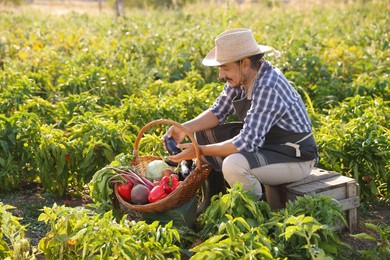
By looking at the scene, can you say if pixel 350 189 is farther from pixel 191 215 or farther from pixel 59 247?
pixel 59 247

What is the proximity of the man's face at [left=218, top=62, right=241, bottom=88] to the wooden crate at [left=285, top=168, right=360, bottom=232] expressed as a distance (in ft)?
2.48

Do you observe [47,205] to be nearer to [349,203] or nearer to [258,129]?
[258,129]

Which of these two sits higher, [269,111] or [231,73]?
[231,73]

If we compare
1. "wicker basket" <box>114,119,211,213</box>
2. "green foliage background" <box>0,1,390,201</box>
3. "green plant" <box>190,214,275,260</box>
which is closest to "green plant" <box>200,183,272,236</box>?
"green plant" <box>190,214,275,260</box>

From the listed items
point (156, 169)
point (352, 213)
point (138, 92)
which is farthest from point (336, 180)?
point (138, 92)

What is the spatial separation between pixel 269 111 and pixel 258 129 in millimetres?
133

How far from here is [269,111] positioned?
4184mm

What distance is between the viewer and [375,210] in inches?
195

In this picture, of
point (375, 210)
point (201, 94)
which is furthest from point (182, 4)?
point (375, 210)

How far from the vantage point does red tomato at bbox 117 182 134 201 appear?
4.23m

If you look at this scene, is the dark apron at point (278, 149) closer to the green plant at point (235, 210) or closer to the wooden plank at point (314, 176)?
the wooden plank at point (314, 176)

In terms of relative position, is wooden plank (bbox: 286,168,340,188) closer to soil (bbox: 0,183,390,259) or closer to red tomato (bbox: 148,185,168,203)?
soil (bbox: 0,183,390,259)

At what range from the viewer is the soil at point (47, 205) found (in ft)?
14.2

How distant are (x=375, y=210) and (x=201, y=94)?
187 centimetres
